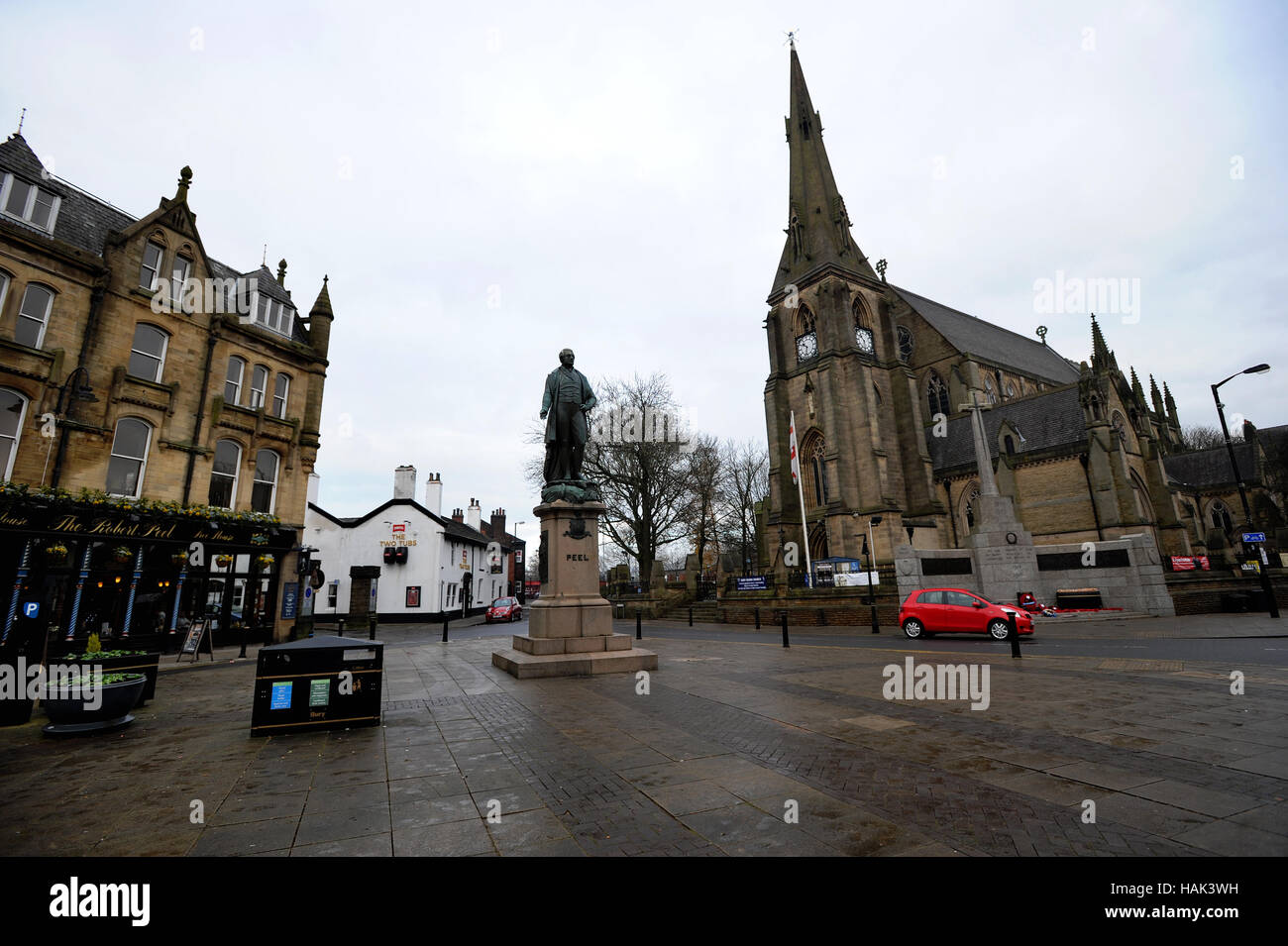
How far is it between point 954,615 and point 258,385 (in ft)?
83.1

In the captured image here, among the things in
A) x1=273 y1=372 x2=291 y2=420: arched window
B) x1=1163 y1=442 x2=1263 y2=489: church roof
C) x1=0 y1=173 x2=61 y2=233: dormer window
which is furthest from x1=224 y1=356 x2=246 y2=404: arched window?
x1=1163 y1=442 x2=1263 y2=489: church roof

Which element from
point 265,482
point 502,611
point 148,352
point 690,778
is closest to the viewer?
point 690,778

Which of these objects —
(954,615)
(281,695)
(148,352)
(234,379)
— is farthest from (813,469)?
(281,695)

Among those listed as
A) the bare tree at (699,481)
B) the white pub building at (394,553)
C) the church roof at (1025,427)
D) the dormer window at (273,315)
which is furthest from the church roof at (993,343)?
the dormer window at (273,315)

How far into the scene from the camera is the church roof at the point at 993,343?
156ft

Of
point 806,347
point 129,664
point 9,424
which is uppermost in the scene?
point 806,347

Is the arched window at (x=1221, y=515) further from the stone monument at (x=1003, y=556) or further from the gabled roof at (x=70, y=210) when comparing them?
the gabled roof at (x=70, y=210)

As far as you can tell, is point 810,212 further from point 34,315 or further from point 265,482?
point 34,315

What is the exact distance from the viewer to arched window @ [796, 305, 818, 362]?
136 feet

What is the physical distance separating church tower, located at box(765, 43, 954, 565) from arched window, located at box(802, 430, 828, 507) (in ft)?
0.23

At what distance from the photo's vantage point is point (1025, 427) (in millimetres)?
37656

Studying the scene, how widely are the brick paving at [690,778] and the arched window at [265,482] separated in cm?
1454

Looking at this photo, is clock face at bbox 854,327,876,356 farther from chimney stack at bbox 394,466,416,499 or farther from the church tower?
chimney stack at bbox 394,466,416,499
